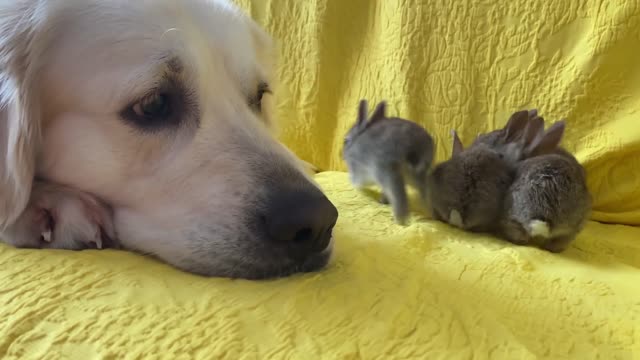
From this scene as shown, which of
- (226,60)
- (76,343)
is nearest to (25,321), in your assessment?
(76,343)

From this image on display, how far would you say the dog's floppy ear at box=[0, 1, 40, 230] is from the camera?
3.51 feet

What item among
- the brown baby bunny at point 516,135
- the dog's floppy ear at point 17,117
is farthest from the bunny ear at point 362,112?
the dog's floppy ear at point 17,117

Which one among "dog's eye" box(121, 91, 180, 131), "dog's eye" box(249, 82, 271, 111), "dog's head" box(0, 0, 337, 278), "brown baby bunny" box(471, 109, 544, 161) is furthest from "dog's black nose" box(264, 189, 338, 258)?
"brown baby bunny" box(471, 109, 544, 161)

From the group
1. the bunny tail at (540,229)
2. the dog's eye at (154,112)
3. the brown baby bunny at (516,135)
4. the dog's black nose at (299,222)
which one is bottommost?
the bunny tail at (540,229)

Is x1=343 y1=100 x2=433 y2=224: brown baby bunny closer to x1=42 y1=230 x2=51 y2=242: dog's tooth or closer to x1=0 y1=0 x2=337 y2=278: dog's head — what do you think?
x1=0 y1=0 x2=337 y2=278: dog's head

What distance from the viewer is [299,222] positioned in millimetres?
1020

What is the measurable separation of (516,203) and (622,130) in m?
0.45

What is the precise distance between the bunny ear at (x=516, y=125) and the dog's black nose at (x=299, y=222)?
0.74 meters

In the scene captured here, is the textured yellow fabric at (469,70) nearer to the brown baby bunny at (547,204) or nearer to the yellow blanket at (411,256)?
the yellow blanket at (411,256)

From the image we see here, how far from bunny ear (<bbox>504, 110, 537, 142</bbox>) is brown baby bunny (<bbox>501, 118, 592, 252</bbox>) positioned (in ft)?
0.50

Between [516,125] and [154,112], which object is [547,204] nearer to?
[516,125]

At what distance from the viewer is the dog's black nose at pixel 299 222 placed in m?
1.02

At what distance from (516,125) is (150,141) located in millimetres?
883

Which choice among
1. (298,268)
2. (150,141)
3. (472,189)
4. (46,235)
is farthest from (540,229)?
(46,235)
